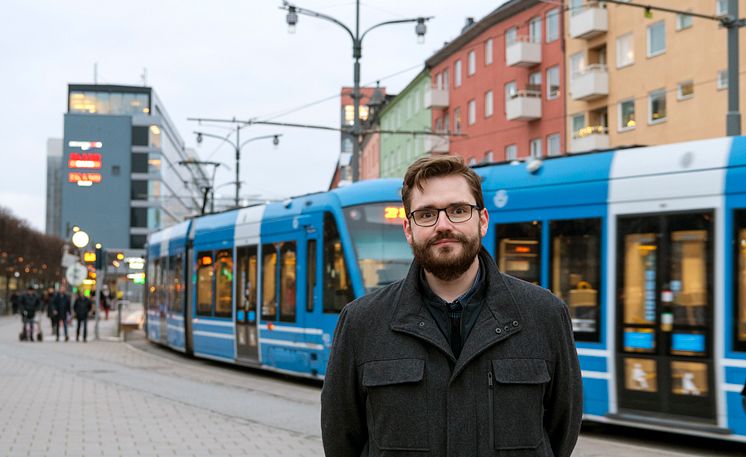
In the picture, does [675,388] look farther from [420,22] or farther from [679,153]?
[420,22]

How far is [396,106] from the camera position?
67.1 metres

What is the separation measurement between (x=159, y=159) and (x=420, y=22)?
7753 cm

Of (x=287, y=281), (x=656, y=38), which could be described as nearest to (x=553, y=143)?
(x=656, y=38)

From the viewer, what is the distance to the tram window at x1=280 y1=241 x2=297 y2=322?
17.2 metres

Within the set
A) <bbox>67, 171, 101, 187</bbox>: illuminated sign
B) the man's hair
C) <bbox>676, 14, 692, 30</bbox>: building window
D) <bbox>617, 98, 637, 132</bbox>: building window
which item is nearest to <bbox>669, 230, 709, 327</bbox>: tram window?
the man's hair

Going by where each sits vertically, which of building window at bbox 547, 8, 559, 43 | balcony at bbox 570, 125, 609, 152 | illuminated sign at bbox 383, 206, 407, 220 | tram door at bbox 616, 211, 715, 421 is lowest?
tram door at bbox 616, 211, 715, 421

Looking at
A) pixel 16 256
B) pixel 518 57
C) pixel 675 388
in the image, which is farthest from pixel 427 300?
pixel 16 256

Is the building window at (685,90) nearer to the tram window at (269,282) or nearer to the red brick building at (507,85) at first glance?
the red brick building at (507,85)

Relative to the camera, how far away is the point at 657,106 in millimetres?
36219

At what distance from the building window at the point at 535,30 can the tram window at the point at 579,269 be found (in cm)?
3368

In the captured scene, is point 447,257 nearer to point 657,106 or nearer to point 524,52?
point 657,106

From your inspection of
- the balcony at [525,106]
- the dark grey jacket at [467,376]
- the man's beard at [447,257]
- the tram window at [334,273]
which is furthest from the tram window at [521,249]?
the balcony at [525,106]

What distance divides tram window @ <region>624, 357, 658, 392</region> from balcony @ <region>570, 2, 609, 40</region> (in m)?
29.4

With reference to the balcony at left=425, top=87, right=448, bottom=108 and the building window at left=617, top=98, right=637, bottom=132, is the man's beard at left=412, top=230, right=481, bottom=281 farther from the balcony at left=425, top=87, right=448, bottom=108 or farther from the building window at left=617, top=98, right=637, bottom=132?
the balcony at left=425, top=87, right=448, bottom=108
